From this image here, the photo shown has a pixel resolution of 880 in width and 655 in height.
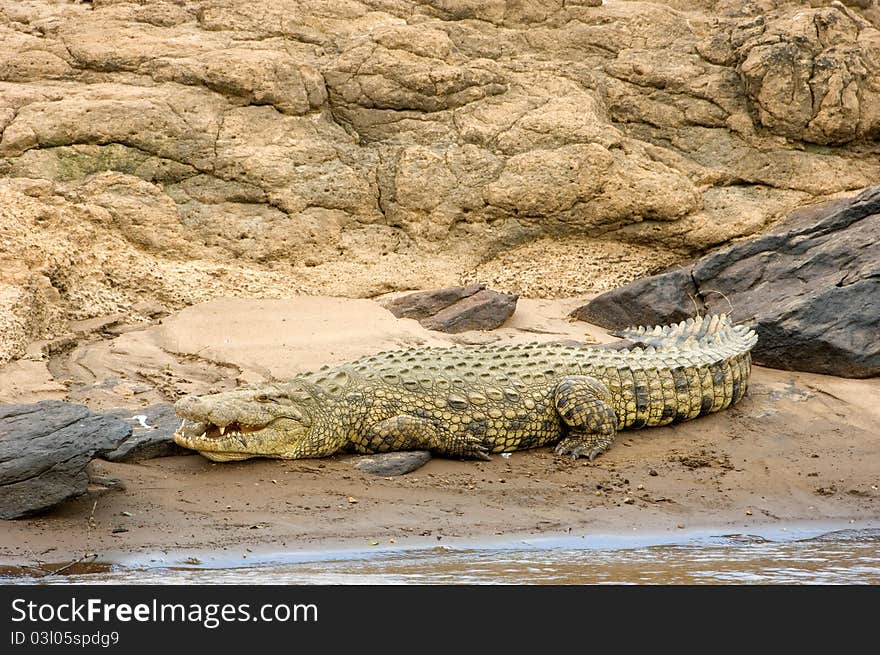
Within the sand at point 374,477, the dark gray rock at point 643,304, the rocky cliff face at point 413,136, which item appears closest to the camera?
the sand at point 374,477

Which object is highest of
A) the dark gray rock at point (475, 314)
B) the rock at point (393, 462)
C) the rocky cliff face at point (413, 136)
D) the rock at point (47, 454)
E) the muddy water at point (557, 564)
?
the rocky cliff face at point (413, 136)

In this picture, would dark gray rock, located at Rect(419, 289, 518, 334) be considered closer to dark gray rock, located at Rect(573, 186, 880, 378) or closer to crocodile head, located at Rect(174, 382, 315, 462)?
dark gray rock, located at Rect(573, 186, 880, 378)

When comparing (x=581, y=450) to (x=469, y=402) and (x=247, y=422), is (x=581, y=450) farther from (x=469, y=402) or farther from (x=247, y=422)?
(x=247, y=422)

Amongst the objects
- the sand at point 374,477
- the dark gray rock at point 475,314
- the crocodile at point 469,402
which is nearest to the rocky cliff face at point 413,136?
the dark gray rock at point 475,314

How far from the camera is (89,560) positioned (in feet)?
17.3

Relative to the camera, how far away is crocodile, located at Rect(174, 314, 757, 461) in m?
6.69

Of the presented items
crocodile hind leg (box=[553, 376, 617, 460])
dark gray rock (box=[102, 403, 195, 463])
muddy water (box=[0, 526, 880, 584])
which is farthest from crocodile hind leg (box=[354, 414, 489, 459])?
muddy water (box=[0, 526, 880, 584])

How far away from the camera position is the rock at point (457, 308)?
353 inches

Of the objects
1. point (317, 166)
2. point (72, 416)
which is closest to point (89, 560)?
point (72, 416)

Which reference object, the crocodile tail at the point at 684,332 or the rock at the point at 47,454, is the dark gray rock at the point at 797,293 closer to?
the crocodile tail at the point at 684,332

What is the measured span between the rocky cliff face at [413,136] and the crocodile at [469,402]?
2.48 metres

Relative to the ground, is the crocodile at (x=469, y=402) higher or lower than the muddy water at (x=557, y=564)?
higher

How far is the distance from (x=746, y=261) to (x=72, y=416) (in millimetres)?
5836

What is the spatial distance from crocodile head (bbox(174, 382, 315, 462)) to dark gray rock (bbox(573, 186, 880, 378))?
346cm
